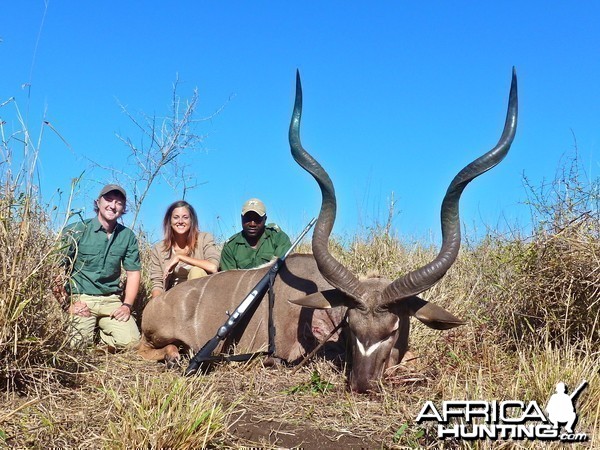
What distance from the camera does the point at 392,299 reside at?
3.81 meters

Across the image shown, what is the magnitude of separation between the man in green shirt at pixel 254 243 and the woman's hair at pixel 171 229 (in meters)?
0.34

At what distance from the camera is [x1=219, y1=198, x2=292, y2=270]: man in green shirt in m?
5.88

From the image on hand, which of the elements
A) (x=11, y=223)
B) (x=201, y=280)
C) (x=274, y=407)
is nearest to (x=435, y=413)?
(x=274, y=407)

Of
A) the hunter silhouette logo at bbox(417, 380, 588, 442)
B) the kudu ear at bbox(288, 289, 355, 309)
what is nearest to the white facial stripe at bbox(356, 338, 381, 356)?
the kudu ear at bbox(288, 289, 355, 309)

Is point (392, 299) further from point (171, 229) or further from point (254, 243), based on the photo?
point (171, 229)

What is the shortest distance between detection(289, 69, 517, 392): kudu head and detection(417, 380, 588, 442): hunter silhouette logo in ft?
2.74

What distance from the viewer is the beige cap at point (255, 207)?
5.84 metres

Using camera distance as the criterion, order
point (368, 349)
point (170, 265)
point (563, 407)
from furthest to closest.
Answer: point (170, 265) → point (368, 349) → point (563, 407)

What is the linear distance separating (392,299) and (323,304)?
1.85ft

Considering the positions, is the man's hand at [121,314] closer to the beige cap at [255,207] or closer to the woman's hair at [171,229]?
the woman's hair at [171,229]

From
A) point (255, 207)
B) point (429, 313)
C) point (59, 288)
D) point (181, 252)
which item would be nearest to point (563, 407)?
point (429, 313)

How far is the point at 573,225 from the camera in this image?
13.3 ft

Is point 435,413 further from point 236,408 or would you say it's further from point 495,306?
Answer: point 495,306

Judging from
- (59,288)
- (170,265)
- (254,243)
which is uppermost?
(254,243)
